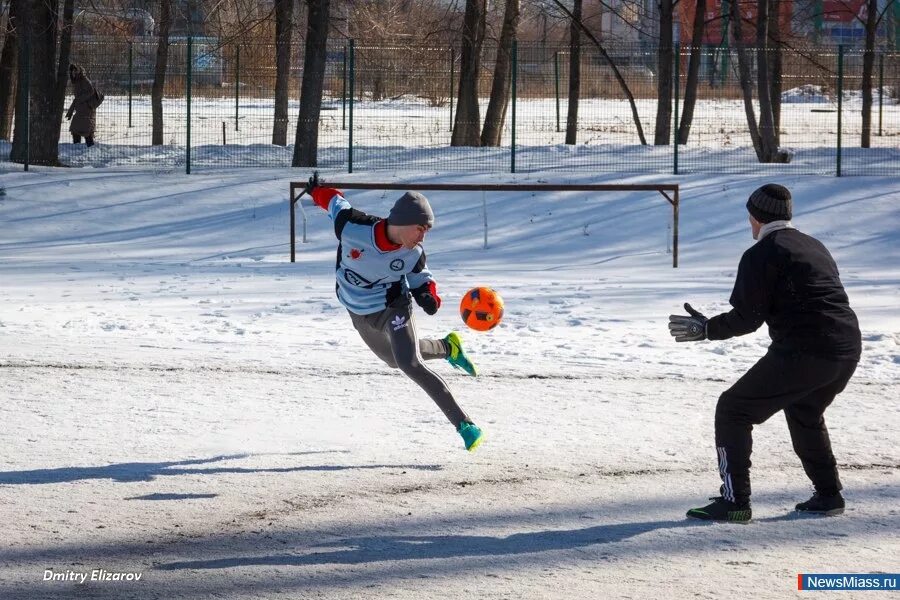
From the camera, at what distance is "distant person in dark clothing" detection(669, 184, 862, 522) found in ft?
17.5

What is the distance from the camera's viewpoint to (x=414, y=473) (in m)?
6.50

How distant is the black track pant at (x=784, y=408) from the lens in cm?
539

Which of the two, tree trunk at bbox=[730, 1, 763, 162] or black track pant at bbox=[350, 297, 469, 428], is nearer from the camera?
black track pant at bbox=[350, 297, 469, 428]

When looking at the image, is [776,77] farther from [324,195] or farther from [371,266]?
[371,266]

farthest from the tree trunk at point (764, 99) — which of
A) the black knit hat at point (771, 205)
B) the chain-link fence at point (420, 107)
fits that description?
the black knit hat at point (771, 205)

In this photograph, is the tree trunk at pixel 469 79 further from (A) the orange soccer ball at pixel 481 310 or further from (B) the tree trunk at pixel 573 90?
(A) the orange soccer ball at pixel 481 310

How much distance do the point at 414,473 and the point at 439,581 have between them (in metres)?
1.62

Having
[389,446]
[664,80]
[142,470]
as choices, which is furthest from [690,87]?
[142,470]

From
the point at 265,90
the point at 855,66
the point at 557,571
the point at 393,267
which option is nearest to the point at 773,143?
the point at 855,66

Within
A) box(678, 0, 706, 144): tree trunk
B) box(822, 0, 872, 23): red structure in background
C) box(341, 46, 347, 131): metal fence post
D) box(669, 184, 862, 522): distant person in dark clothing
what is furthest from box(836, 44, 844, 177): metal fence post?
box(669, 184, 862, 522): distant person in dark clothing

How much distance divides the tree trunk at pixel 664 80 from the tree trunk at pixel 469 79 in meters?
3.71

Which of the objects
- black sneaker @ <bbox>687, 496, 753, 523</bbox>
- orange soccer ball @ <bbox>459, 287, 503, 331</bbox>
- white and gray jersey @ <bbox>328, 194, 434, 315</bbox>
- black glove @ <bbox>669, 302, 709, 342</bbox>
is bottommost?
black sneaker @ <bbox>687, 496, 753, 523</bbox>

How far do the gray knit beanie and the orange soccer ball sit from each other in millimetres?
1149

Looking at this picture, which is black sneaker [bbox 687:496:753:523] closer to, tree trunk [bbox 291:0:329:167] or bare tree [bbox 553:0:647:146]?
tree trunk [bbox 291:0:329:167]
